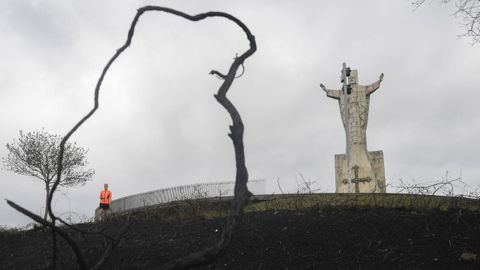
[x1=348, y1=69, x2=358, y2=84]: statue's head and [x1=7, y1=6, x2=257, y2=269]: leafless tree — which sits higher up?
[x1=348, y1=69, x2=358, y2=84]: statue's head

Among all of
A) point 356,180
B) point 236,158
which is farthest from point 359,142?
point 236,158

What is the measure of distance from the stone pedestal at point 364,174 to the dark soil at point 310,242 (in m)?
9.76

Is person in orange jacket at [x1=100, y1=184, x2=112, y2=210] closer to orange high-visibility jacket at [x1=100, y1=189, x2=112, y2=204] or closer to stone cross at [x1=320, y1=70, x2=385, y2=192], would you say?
orange high-visibility jacket at [x1=100, y1=189, x2=112, y2=204]

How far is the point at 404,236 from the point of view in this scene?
19.7ft

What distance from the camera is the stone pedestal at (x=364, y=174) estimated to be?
17.3 meters

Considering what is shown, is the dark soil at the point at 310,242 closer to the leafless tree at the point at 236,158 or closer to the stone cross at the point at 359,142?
the leafless tree at the point at 236,158

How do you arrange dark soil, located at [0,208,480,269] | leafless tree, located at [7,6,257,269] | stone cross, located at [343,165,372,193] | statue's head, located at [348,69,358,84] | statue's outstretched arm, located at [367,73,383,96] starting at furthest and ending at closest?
statue's head, located at [348,69,358,84]
statue's outstretched arm, located at [367,73,383,96]
stone cross, located at [343,165,372,193]
dark soil, located at [0,208,480,269]
leafless tree, located at [7,6,257,269]

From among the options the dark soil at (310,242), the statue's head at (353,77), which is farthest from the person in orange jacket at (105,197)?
the statue's head at (353,77)

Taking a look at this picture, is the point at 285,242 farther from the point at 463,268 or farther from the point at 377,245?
the point at 463,268

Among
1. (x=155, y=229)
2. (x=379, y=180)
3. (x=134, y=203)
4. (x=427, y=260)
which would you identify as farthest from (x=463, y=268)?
(x=134, y=203)

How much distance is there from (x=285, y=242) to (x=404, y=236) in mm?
1334

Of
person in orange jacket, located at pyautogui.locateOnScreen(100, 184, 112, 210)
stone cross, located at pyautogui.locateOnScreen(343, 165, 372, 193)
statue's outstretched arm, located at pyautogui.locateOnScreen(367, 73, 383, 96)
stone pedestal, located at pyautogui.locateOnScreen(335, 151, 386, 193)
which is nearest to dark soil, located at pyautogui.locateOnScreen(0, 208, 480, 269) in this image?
person in orange jacket, located at pyautogui.locateOnScreen(100, 184, 112, 210)

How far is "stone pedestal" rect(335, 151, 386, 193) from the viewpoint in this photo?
17.3 metres

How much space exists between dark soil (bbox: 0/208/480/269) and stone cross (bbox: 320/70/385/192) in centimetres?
981
